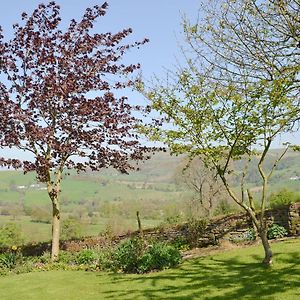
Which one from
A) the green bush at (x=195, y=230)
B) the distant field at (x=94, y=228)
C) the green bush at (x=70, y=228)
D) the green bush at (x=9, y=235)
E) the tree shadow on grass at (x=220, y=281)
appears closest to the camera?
the tree shadow on grass at (x=220, y=281)

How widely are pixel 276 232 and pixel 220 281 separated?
6.28 m

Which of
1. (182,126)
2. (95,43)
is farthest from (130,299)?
(95,43)

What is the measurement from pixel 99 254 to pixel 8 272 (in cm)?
342

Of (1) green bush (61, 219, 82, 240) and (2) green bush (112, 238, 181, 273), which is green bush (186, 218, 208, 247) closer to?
(2) green bush (112, 238, 181, 273)

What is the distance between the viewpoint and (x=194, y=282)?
9.53 meters

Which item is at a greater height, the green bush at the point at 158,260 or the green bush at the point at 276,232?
the green bush at the point at 276,232

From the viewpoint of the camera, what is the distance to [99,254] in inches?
594

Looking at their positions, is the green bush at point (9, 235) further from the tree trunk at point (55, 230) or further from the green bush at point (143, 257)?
the green bush at point (143, 257)

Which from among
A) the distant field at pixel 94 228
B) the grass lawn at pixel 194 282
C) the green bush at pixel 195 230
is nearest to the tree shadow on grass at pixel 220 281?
the grass lawn at pixel 194 282

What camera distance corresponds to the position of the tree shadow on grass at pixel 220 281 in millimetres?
8156

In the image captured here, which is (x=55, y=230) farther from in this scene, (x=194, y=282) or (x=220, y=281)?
(x=220, y=281)

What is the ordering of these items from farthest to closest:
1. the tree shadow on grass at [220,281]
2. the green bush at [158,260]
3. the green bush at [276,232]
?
the green bush at [276,232]
the green bush at [158,260]
the tree shadow on grass at [220,281]

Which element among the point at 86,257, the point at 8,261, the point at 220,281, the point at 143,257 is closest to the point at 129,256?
the point at 143,257

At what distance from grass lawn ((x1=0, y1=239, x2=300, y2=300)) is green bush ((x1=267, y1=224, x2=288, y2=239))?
1.61 m
